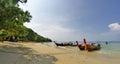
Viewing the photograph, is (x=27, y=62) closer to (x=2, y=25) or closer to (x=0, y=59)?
(x=0, y=59)

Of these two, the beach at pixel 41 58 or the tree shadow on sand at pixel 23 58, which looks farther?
the beach at pixel 41 58

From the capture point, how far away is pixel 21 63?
12.7 m

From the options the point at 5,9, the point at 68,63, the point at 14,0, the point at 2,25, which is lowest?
the point at 68,63

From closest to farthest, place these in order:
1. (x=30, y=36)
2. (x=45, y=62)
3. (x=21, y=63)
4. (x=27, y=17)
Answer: (x=21, y=63) → (x=45, y=62) → (x=27, y=17) → (x=30, y=36)

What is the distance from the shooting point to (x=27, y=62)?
518 inches

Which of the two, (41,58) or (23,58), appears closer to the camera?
(23,58)

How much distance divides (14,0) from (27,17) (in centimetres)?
324

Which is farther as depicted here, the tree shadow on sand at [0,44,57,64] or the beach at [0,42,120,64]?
the beach at [0,42,120,64]

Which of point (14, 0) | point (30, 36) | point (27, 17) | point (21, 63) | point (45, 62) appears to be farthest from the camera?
point (30, 36)

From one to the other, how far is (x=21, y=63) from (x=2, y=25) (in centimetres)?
729

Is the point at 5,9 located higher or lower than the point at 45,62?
higher

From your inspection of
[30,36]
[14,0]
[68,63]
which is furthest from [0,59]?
[30,36]

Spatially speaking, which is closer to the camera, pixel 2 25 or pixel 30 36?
pixel 2 25

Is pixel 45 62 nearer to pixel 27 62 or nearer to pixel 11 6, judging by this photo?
pixel 27 62
